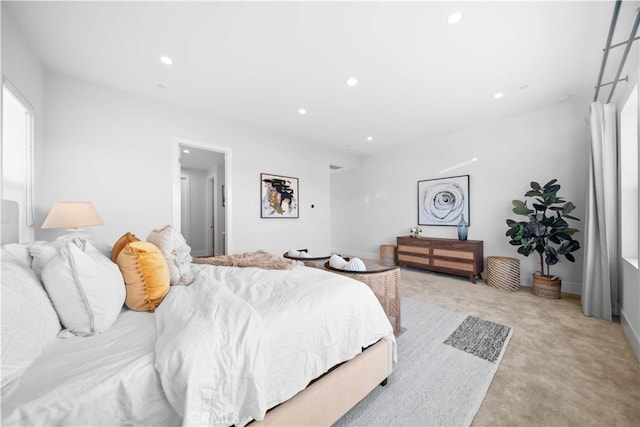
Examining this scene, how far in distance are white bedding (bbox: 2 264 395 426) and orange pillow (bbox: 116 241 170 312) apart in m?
0.06

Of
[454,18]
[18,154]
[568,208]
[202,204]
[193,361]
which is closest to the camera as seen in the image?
[193,361]

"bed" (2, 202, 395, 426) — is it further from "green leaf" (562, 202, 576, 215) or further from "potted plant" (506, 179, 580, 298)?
"green leaf" (562, 202, 576, 215)

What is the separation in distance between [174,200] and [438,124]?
4338 millimetres

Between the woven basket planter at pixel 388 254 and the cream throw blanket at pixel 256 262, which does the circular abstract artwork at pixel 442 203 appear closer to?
the woven basket planter at pixel 388 254

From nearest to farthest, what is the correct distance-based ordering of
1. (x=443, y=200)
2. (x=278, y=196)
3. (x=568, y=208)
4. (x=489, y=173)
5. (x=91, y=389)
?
(x=91, y=389) → (x=568, y=208) → (x=489, y=173) → (x=278, y=196) → (x=443, y=200)

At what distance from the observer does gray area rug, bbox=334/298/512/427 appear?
52.6 inches

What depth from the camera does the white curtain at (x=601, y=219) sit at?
8.14ft

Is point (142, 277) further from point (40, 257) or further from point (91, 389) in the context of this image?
point (91, 389)

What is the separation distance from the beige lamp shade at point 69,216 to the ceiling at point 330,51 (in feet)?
4.77

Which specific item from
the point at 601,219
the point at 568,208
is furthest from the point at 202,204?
the point at 601,219

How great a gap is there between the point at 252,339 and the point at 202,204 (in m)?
6.31

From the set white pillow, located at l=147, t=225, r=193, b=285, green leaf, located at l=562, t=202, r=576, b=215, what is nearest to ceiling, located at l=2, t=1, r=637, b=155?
green leaf, located at l=562, t=202, r=576, b=215

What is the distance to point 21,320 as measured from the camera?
2.71 feet
